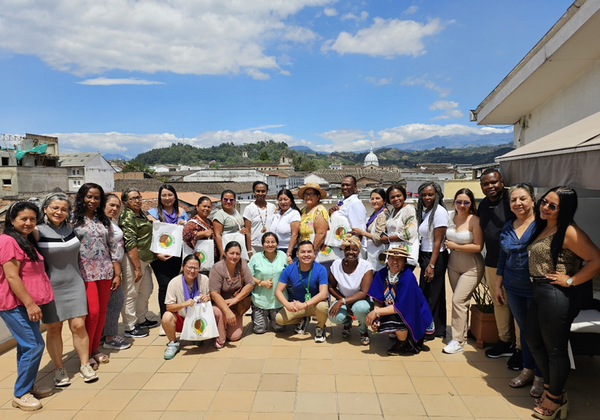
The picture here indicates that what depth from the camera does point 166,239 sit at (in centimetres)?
446

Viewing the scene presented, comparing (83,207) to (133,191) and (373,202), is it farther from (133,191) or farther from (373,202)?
(373,202)

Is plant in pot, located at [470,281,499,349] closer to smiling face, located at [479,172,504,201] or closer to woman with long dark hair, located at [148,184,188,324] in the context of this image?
smiling face, located at [479,172,504,201]

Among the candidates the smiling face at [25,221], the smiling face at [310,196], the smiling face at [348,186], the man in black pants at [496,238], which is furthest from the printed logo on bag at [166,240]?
the man in black pants at [496,238]

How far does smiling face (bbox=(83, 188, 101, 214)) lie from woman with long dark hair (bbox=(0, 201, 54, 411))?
1.91 feet

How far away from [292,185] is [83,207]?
7100 cm

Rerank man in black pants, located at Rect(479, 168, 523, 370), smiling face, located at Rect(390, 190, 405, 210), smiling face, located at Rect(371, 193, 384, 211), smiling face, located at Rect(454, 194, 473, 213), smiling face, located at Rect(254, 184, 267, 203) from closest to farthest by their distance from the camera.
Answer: man in black pants, located at Rect(479, 168, 523, 370), smiling face, located at Rect(454, 194, 473, 213), smiling face, located at Rect(390, 190, 405, 210), smiling face, located at Rect(371, 193, 384, 211), smiling face, located at Rect(254, 184, 267, 203)

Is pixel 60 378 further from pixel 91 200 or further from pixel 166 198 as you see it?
pixel 166 198

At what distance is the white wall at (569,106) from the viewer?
4871 millimetres

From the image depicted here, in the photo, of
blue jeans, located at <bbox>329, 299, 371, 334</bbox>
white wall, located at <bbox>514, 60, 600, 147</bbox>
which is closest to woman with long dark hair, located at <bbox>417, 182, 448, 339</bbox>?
blue jeans, located at <bbox>329, 299, 371, 334</bbox>

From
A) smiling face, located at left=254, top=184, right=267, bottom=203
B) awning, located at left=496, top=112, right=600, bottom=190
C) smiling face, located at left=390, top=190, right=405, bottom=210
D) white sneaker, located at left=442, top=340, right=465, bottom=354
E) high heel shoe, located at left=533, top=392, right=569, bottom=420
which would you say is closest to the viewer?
awning, located at left=496, top=112, right=600, bottom=190

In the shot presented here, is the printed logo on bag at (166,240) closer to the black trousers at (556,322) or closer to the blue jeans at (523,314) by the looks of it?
the blue jeans at (523,314)

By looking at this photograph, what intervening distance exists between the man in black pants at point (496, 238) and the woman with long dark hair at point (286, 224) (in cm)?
211

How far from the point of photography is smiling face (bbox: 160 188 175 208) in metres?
4.58

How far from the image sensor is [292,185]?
74500 millimetres
